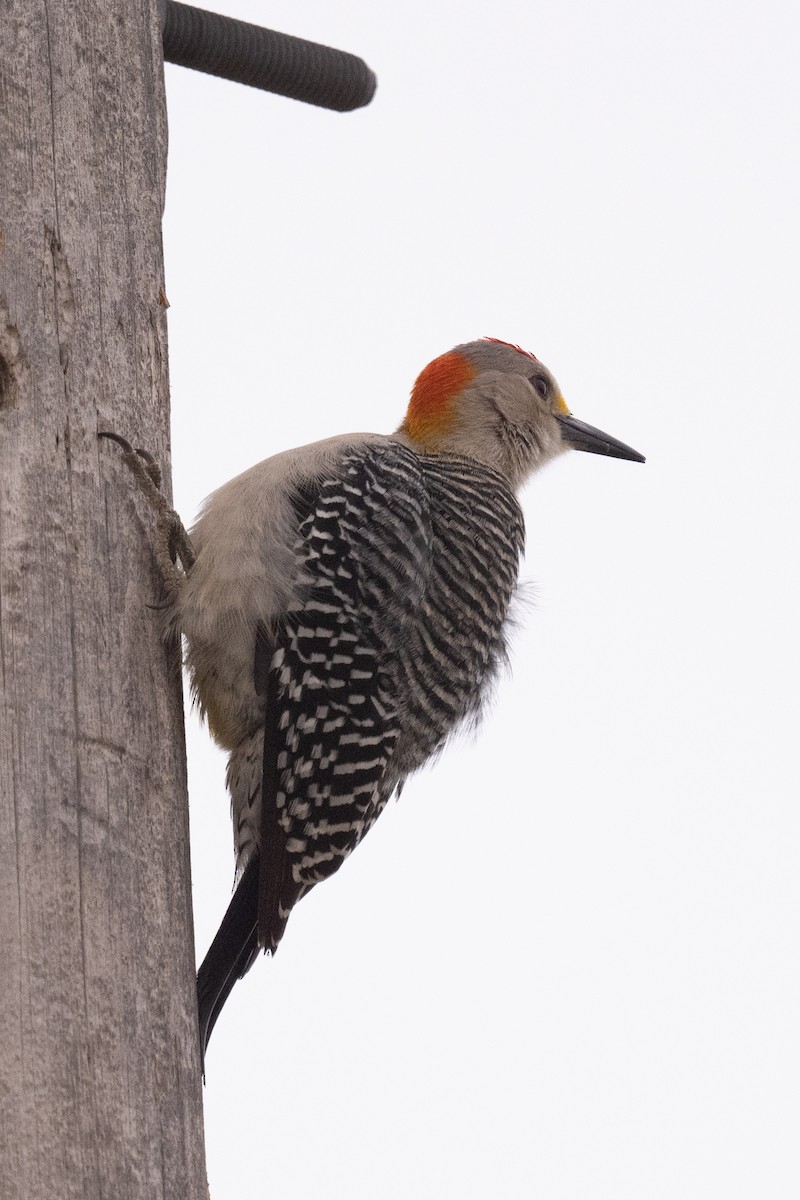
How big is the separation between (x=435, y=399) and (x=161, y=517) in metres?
1.54

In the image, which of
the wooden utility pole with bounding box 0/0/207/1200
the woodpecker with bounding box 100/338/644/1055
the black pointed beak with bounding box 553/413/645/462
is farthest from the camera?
the black pointed beak with bounding box 553/413/645/462

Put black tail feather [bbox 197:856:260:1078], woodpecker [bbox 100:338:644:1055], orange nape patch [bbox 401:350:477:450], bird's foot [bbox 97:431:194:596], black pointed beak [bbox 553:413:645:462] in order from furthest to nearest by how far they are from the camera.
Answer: black pointed beak [bbox 553:413:645:462] < orange nape patch [bbox 401:350:477:450] < woodpecker [bbox 100:338:644:1055] < black tail feather [bbox 197:856:260:1078] < bird's foot [bbox 97:431:194:596]

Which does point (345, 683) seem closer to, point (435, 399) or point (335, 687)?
point (335, 687)

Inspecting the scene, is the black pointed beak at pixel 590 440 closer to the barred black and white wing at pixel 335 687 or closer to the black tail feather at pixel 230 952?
the barred black and white wing at pixel 335 687

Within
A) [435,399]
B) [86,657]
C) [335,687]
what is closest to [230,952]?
[335,687]

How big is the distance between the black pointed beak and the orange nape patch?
1.25 ft

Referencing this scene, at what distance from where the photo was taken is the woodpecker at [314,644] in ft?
9.74

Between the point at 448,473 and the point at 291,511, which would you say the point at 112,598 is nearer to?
the point at 291,511

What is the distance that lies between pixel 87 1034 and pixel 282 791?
91cm

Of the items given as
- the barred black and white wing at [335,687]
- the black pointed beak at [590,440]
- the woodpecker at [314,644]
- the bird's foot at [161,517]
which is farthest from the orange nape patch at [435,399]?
the bird's foot at [161,517]

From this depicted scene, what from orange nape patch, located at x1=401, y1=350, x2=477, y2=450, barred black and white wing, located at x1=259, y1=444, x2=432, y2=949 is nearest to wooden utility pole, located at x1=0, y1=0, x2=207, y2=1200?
barred black and white wing, located at x1=259, y1=444, x2=432, y2=949

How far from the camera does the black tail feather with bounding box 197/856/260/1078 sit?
2807 mm

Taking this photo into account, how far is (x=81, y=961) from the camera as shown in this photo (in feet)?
7.33

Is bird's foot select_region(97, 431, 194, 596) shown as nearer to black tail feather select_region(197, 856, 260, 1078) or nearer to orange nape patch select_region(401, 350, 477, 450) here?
black tail feather select_region(197, 856, 260, 1078)
